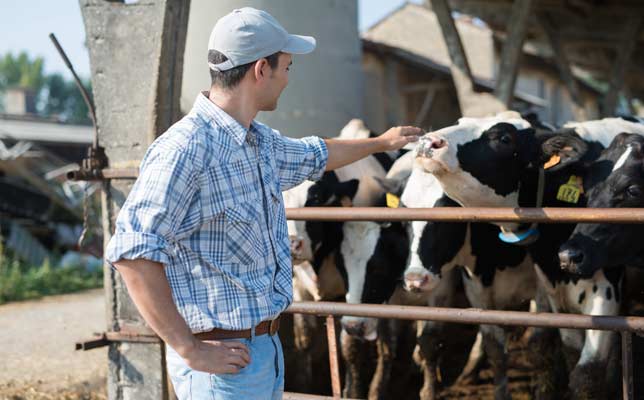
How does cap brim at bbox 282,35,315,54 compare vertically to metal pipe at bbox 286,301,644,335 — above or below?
above

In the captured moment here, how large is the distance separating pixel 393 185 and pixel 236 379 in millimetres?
3035

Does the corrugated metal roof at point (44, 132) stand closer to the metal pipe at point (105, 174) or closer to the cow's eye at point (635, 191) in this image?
the metal pipe at point (105, 174)

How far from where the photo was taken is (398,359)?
21.1 ft

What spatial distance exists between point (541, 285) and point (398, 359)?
6.33 feet

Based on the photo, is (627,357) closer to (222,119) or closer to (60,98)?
(222,119)

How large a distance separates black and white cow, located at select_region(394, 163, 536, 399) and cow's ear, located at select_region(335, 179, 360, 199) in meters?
0.65

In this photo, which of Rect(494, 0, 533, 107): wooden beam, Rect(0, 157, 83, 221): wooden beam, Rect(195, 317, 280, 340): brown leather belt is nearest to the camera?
Rect(195, 317, 280, 340): brown leather belt

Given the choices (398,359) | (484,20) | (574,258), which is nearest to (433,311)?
(574,258)

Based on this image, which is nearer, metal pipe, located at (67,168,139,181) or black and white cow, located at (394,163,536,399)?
metal pipe, located at (67,168,139,181)

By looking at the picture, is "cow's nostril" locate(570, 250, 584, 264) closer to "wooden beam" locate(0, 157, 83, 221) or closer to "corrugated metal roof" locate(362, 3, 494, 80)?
"wooden beam" locate(0, 157, 83, 221)

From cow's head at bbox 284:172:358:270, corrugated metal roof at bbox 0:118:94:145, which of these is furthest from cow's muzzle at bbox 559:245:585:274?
corrugated metal roof at bbox 0:118:94:145

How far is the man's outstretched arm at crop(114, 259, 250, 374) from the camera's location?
6.73 ft

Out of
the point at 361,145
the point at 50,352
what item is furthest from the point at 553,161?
the point at 50,352

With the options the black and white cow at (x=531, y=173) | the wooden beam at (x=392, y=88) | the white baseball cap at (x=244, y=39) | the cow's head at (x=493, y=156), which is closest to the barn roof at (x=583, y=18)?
the wooden beam at (x=392, y=88)
